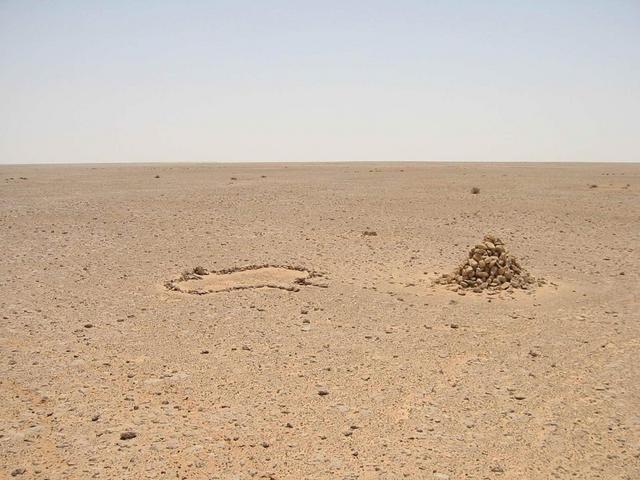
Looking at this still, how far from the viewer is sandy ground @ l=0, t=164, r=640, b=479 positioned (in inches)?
161

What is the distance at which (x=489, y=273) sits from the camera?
8836mm

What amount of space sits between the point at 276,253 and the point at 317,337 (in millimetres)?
4632

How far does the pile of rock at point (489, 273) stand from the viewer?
28.5 feet

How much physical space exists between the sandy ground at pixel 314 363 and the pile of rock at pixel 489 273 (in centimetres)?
35

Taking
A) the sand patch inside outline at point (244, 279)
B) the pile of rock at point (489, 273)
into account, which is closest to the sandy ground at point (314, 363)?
the sand patch inside outline at point (244, 279)

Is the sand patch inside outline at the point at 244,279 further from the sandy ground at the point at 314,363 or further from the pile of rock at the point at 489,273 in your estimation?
the pile of rock at the point at 489,273

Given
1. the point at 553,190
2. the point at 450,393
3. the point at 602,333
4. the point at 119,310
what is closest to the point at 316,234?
the point at 119,310

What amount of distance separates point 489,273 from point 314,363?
13.4 ft

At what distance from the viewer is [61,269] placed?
9805 mm

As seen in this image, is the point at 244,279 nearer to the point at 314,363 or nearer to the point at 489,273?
the point at 314,363

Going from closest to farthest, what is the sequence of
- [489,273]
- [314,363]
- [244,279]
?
[314,363], [489,273], [244,279]

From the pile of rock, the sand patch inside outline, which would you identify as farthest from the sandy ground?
the pile of rock

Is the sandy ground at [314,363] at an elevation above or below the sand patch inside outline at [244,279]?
below

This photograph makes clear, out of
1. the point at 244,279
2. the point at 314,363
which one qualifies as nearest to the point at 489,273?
the point at 244,279
